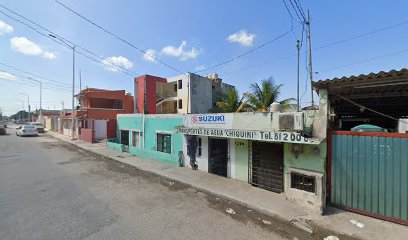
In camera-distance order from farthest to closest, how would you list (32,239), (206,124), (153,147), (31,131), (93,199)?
1. (31,131)
2. (153,147)
3. (206,124)
4. (93,199)
5. (32,239)

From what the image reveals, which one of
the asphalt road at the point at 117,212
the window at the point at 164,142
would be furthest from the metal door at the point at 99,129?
the asphalt road at the point at 117,212

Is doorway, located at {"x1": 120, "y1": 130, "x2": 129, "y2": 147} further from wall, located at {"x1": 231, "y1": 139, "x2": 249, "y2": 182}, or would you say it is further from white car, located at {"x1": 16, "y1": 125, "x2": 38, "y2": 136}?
white car, located at {"x1": 16, "y1": 125, "x2": 38, "y2": 136}

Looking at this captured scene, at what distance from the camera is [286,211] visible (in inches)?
217

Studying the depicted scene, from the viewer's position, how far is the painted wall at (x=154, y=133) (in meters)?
11.0

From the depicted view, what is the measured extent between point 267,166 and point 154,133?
7.69m

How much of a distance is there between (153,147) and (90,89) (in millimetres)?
17333

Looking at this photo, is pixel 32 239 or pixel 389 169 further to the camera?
pixel 389 169

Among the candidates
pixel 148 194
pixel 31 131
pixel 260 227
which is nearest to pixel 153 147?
pixel 148 194

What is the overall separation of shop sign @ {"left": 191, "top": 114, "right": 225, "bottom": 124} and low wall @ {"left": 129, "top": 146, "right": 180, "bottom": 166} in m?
2.51

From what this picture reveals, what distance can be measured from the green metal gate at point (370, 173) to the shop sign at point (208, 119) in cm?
425

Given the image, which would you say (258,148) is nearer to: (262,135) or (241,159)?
(241,159)

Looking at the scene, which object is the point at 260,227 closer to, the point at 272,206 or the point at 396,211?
the point at 272,206

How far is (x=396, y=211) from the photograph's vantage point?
493 centimetres

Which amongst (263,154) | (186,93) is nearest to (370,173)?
(263,154)
